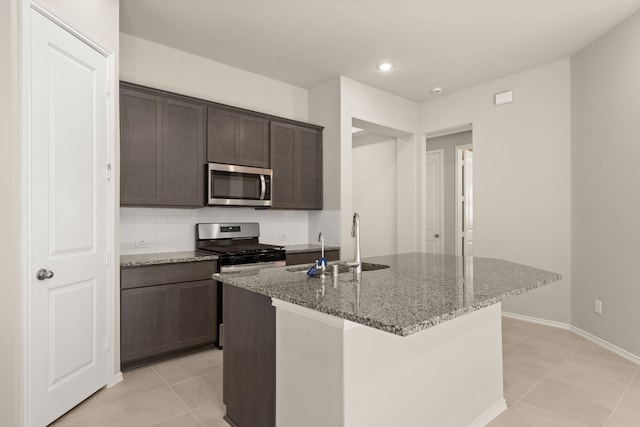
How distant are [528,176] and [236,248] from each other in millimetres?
3362

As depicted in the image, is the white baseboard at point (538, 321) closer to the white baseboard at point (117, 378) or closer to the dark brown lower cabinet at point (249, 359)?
the dark brown lower cabinet at point (249, 359)

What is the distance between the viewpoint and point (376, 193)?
19.6ft

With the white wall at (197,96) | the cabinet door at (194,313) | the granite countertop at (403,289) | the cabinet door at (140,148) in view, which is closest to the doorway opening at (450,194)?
the white wall at (197,96)

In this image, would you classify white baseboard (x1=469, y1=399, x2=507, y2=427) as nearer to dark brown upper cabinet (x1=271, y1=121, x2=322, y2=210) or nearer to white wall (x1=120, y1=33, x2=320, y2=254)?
white wall (x1=120, y1=33, x2=320, y2=254)

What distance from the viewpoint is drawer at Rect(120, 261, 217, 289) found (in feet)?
Result: 9.28

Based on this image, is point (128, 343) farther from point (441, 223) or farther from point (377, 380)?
point (441, 223)

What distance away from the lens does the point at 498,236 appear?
14.5ft

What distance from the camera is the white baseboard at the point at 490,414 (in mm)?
2062

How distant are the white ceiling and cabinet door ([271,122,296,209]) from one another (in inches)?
28.6

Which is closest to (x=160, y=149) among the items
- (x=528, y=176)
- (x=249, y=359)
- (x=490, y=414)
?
(x=249, y=359)

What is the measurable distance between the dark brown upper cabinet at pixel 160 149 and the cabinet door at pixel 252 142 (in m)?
0.41

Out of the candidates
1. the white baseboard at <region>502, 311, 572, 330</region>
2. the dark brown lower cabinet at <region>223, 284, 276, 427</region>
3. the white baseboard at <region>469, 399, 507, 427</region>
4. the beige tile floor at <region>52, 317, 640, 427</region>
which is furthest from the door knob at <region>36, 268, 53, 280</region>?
the white baseboard at <region>502, 311, 572, 330</region>

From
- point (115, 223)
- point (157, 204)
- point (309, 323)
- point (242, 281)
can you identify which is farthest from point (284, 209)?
point (309, 323)

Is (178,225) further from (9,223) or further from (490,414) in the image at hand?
(490,414)
